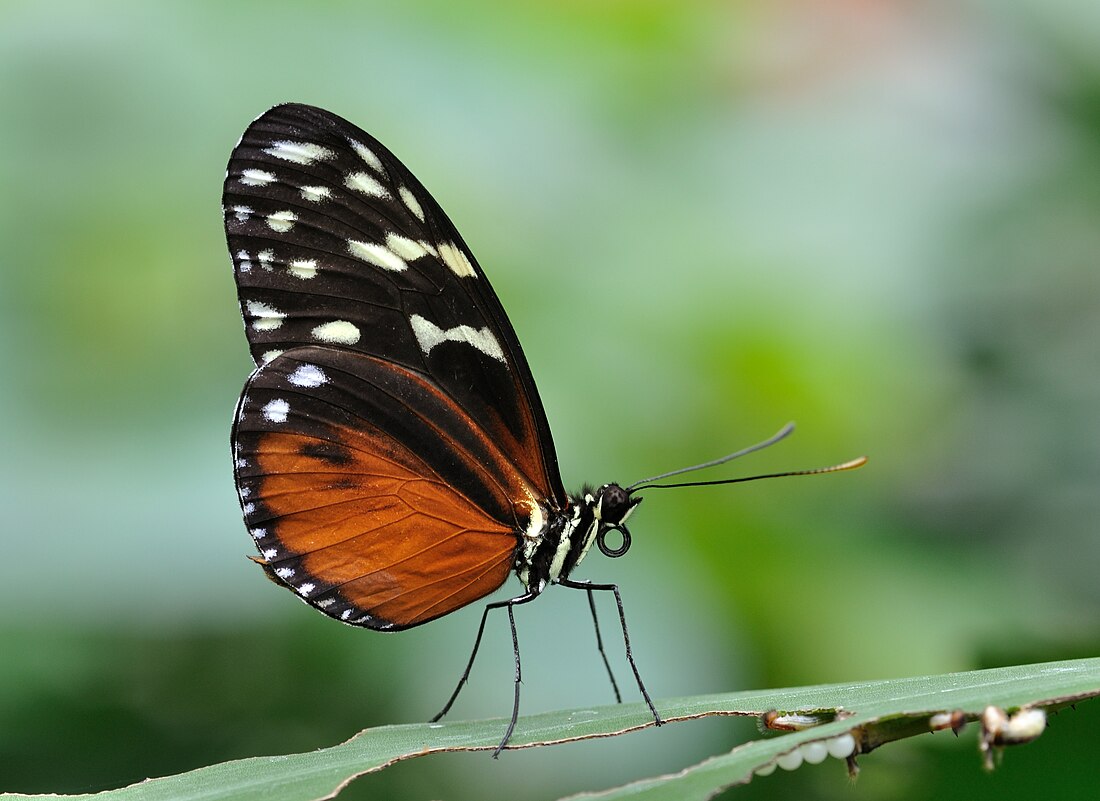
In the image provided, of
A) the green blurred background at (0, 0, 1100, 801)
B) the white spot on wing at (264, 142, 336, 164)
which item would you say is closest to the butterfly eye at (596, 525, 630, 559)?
the green blurred background at (0, 0, 1100, 801)

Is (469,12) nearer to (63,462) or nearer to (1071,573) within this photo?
(63,462)

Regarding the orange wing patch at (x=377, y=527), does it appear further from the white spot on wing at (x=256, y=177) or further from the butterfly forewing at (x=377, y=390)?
the white spot on wing at (x=256, y=177)

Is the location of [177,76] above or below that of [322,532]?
above

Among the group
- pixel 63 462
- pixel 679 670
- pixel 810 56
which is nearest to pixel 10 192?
pixel 63 462

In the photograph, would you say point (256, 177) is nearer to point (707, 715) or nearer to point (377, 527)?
point (377, 527)

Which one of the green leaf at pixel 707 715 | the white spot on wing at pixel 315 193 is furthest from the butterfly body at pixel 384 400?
the green leaf at pixel 707 715

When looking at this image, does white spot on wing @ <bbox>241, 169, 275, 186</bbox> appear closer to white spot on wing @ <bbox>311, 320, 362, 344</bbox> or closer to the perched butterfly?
the perched butterfly
